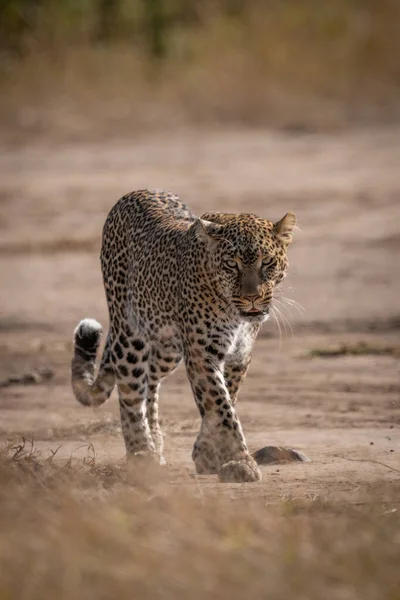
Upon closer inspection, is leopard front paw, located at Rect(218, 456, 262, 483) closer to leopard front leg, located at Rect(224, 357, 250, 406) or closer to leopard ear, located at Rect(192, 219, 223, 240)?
leopard front leg, located at Rect(224, 357, 250, 406)

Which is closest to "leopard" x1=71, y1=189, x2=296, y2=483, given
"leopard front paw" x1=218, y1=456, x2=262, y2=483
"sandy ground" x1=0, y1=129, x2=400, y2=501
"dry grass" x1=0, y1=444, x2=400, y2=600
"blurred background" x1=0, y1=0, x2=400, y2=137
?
"leopard front paw" x1=218, y1=456, x2=262, y2=483

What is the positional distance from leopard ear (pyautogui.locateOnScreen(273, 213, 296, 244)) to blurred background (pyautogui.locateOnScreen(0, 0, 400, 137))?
15063mm

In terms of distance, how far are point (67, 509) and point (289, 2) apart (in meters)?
24.5

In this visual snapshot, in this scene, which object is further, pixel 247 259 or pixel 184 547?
pixel 247 259

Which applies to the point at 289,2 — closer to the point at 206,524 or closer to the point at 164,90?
the point at 164,90

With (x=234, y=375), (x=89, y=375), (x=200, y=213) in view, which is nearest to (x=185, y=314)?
(x=234, y=375)

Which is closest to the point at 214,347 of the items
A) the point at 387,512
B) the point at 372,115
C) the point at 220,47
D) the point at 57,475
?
the point at 57,475

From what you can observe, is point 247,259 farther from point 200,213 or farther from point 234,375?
point 200,213

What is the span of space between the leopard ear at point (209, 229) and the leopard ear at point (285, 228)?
268 mm

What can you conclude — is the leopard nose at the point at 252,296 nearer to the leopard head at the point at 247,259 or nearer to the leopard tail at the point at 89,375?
the leopard head at the point at 247,259

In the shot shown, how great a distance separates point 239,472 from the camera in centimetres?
785

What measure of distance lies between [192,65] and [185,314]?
59.2 ft

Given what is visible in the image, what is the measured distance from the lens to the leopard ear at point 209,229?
818 cm

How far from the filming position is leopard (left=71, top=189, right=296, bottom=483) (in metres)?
7.97
